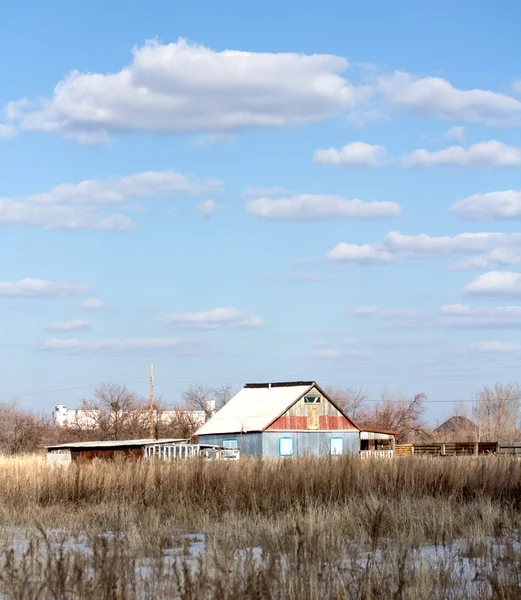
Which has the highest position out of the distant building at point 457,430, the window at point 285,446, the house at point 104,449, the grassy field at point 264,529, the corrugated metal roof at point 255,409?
the corrugated metal roof at point 255,409

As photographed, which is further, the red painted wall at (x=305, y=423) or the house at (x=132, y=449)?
the red painted wall at (x=305, y=423)

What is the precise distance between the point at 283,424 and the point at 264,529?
126ft

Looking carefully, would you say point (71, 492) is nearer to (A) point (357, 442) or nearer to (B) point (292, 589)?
(B) point (292, 589)

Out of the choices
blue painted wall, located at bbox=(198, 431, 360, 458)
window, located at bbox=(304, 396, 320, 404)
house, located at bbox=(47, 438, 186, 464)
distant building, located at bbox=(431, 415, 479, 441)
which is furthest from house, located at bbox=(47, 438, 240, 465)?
distant building, located at bbox=(431, 415, 479, 441)

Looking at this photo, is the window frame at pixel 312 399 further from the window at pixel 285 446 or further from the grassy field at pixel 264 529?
the grassy field at pixel 264 529

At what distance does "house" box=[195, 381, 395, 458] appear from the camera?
158ft

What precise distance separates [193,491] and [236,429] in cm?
3284

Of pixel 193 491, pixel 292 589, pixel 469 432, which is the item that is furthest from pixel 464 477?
pixel 469 432

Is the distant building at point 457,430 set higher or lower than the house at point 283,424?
lower

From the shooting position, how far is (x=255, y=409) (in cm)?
5059

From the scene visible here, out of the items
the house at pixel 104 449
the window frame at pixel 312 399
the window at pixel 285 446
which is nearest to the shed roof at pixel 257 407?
the window frame at pixel 312 399

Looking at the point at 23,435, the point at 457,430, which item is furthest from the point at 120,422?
the point at 457,430

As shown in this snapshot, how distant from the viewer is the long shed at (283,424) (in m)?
48.1

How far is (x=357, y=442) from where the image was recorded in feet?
169
